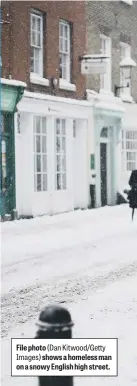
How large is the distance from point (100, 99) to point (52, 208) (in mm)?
4566

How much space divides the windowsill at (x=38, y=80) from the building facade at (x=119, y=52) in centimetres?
321

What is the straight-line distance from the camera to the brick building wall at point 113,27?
22750mm

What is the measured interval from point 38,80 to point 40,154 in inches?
74.2

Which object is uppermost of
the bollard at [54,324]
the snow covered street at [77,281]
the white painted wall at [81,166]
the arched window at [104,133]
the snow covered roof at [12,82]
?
the snow covered roof at [12,82]

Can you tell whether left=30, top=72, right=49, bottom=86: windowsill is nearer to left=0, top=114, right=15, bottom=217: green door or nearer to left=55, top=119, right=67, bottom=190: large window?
left=0, top=114, right=15, bottom=217: green door

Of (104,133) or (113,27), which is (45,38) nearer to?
(113,27)

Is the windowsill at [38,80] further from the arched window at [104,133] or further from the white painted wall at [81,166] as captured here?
the arched window at [104,133]

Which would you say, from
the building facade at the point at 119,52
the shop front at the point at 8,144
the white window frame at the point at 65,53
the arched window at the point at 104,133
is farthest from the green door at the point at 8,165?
the arched window at the point at 104,133

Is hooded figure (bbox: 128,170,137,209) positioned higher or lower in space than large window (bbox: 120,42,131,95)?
lower

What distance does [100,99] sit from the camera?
22.9 m

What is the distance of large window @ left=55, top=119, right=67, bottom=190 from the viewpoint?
20.6 meters

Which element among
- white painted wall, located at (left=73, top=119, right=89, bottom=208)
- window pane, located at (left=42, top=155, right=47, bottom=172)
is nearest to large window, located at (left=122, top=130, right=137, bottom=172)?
white painted wall, located at (left=73, top=119, right=89, bottom=208)

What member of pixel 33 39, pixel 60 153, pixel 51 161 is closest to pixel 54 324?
pixel 33 39
